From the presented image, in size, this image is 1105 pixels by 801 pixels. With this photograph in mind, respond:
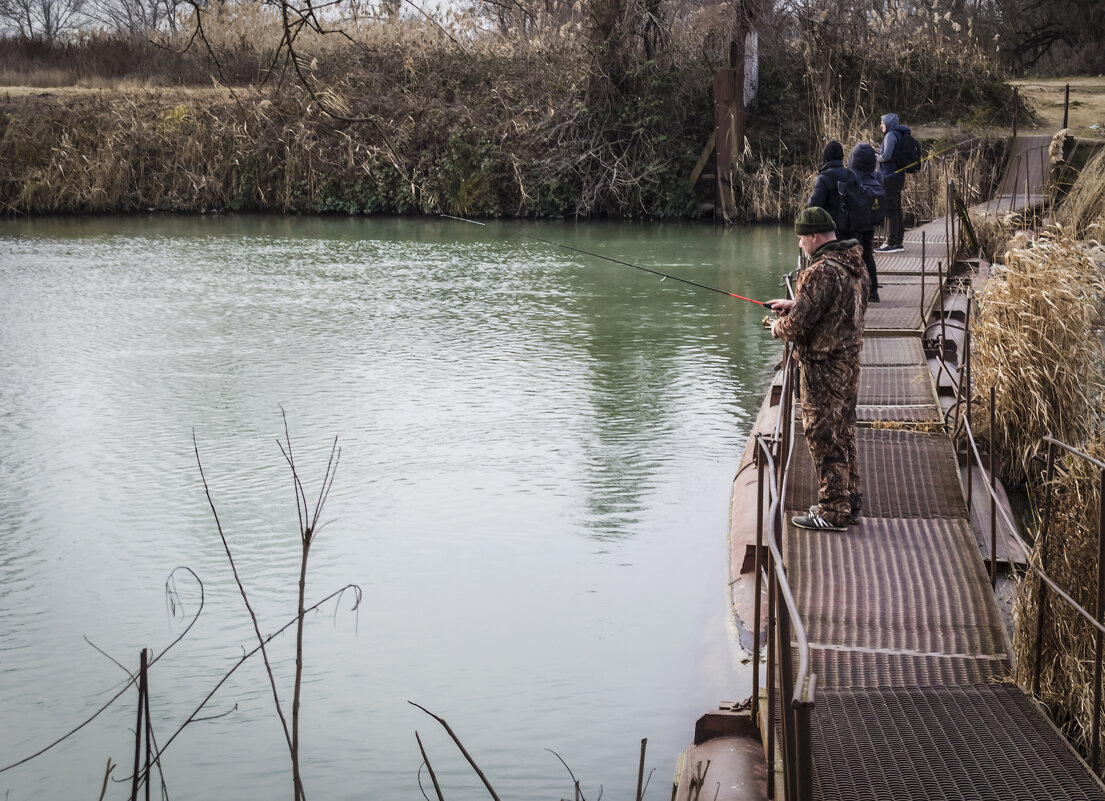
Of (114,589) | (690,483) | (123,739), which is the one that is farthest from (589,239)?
(123,739)

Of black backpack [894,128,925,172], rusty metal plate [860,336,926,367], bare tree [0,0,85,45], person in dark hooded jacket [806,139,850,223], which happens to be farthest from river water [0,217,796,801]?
bare tree [0,0,85,45]

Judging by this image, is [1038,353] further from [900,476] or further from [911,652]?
[911,652]

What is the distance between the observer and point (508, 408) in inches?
344

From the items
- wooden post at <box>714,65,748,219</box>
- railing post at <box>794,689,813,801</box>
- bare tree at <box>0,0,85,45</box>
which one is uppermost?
bare tree at <box>0,0,85,45</box>

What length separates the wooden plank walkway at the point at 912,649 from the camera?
3305 mm

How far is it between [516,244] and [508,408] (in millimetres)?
9148

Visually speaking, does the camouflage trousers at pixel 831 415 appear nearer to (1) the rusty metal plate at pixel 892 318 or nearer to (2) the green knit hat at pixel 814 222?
(2) the green knit hat at pixel 814 222

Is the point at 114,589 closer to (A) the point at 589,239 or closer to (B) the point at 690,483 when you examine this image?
(B) the point at 690,483

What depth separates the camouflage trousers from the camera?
511 centimetres

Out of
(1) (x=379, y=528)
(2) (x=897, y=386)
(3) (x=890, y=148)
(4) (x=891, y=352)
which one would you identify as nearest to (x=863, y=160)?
(4) (x=891, y=352)

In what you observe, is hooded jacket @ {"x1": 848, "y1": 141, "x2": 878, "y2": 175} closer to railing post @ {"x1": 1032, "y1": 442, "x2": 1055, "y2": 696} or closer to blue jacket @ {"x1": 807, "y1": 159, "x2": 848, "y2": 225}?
blue jacket @ {"x1": 807, "y1": 159, "x2": 848, "y2": 225}

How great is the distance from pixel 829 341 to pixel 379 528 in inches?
101

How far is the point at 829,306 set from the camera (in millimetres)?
5023

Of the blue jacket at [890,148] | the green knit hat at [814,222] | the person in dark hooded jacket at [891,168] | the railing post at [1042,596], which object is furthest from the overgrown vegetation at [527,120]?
the railing post at [1042,596]
